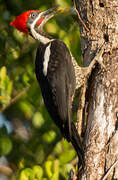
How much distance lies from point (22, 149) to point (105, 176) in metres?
2.17

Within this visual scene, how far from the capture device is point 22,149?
16.2 ft

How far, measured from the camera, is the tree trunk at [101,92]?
9.87ft

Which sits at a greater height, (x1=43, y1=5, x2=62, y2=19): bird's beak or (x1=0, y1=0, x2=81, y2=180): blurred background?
(x1=43, y1=5, x2=62, y2=19): bird's beak

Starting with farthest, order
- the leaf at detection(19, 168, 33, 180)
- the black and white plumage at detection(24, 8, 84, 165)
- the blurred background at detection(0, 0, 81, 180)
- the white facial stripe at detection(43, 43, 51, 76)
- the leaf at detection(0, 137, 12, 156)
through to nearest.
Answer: the leaf at detection(0, 137, 12, 156) < the blurred background at detection(0, 0, 81, 180) < the leaf at detection(19, 168, 33, 180) < the white facial stripe at detection(43, 43, 51, 76) < the black and white plumage at detection(24, 8, 84, 165)

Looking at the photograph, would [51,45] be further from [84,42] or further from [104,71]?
[104,71]

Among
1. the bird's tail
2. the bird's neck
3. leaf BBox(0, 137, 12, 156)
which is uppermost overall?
the bird's neck

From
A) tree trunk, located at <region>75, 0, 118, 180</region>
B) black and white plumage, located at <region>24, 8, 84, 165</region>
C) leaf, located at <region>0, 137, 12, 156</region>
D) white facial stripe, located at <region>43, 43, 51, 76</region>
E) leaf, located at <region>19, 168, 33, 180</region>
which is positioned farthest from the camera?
leaf, located at <region>0, 137, 12, 156</region>

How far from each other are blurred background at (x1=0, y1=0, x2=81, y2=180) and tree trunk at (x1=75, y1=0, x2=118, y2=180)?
64 cm

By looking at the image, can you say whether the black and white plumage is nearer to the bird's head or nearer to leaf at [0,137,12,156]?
the bird's head

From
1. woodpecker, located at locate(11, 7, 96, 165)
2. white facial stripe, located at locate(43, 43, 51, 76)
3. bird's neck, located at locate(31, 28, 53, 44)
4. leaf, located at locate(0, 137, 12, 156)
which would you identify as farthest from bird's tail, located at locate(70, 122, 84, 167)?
leaf, located at locate(0, 137, 12, 156)

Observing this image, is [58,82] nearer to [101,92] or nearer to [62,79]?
[62,79]

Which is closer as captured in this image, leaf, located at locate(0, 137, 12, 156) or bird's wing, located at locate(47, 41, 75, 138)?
bird's wing, located at locate(47, 41, 75, 138)

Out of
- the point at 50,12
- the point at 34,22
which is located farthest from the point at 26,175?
the point at 50,12

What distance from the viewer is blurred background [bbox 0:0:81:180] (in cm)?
414
